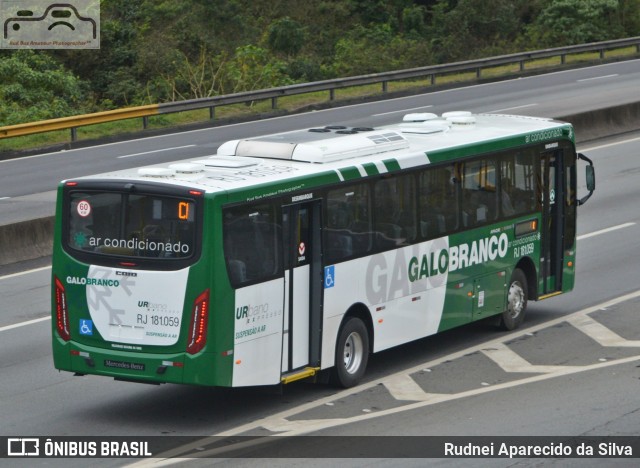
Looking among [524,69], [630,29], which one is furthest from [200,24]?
[630,29]

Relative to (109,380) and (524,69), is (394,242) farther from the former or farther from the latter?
(524,69)

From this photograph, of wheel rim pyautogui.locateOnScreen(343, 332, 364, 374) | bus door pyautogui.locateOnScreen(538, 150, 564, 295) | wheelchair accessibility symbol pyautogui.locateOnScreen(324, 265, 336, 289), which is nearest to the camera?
wheelchair accessibility symbol pyautogui.locateOnScreen(324, 265, 336, 289)

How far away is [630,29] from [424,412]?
49.1m

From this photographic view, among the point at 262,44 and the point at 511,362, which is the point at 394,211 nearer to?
the point at 511,362

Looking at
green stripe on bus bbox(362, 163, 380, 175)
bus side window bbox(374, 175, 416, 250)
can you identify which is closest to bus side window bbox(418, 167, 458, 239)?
bus side window bbox(374, 175, 416, 250)

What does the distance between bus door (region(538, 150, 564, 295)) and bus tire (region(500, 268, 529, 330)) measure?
0.54 m

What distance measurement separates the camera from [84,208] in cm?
1202

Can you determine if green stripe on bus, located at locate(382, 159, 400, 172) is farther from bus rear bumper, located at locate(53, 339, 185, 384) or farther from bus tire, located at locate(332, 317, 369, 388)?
bus rear bumper, located at locate(53, 339, 185, 384)

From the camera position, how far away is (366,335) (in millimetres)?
13359

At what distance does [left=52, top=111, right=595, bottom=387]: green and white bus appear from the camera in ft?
37.6

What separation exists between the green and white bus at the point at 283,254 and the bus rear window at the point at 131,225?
1 cm

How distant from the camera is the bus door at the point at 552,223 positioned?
16.5 meters

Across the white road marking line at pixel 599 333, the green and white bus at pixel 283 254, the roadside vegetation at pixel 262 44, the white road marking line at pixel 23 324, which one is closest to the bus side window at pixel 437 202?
the green and white bus at pixel 283 254

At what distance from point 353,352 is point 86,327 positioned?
119 inches
